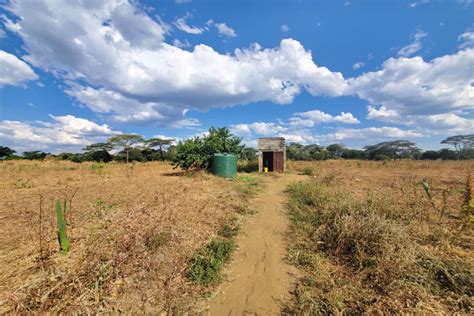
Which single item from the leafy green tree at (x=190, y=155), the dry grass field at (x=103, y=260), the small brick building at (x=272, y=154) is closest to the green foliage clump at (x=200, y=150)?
the leafy green tree at (x=190, y=155)

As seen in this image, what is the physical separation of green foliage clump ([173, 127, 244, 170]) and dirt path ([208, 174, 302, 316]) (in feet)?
30.5

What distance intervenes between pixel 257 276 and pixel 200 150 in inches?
458

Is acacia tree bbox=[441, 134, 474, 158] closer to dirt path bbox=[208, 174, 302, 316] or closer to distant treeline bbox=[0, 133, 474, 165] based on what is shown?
distant treeline bbox=[0, 133, 474, 165]

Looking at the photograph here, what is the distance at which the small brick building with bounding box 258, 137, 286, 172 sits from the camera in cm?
1702

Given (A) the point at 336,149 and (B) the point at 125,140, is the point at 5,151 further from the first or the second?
(A) the point at 336,149

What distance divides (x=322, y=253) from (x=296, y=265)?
570 millimetres

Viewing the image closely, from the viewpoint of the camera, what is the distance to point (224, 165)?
13102 millimetres

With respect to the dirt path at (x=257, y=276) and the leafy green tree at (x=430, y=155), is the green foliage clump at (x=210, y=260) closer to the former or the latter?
the dirt path at (x=257, y=276)

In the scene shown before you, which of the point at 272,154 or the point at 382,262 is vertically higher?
the point at 272,154

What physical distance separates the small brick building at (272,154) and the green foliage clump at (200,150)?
121 inches

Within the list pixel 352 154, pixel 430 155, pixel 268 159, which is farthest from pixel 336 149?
pixel 268 159

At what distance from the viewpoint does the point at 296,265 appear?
348 cm

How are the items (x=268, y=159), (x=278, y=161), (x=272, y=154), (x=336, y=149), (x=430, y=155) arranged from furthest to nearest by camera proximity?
(x=336, y=149), (x=430, y=155), (x=268, y=159), (x=272, y=154), (x=278, y=161)

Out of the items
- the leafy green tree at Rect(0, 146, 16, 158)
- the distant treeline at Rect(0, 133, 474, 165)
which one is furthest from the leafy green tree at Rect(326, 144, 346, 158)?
the leafy green tree at Rect(0, 146, 16, 158)
